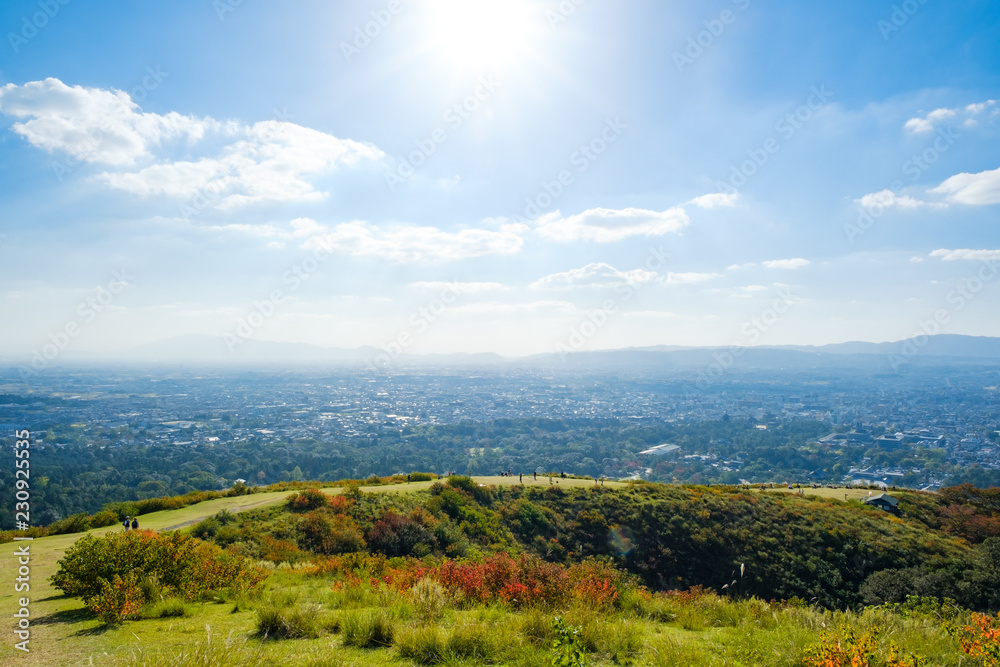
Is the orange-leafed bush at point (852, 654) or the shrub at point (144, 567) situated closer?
the orange-leafed bush at point (852, 654)

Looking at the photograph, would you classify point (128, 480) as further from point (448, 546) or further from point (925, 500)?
point (925, 500)

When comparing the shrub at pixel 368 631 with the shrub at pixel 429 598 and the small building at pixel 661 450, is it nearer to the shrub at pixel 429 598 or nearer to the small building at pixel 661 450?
the shrub at pixel 429 598

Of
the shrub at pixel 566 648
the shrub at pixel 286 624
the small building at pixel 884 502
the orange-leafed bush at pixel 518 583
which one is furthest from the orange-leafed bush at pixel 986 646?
the small building at pixel 884 502

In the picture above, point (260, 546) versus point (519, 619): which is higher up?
point (519, 619)

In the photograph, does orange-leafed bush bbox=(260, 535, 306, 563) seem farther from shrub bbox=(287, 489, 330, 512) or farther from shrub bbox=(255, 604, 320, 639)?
shrub bbox=(255, 604, 320, 639)

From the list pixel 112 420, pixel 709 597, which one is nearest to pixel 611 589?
pixel 709 597

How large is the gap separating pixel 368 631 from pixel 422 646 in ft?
2.95

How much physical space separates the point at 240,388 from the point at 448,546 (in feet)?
697

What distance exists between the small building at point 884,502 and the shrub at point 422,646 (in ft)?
117

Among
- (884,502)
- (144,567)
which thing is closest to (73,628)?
(144,567)

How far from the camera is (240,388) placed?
651 feet

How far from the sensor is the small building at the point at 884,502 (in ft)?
96.5

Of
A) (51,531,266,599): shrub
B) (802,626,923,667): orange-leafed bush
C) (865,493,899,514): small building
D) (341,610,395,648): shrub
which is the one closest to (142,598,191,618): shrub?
(51,531,266,599): shrub

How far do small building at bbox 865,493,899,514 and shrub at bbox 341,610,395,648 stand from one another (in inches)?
1414
